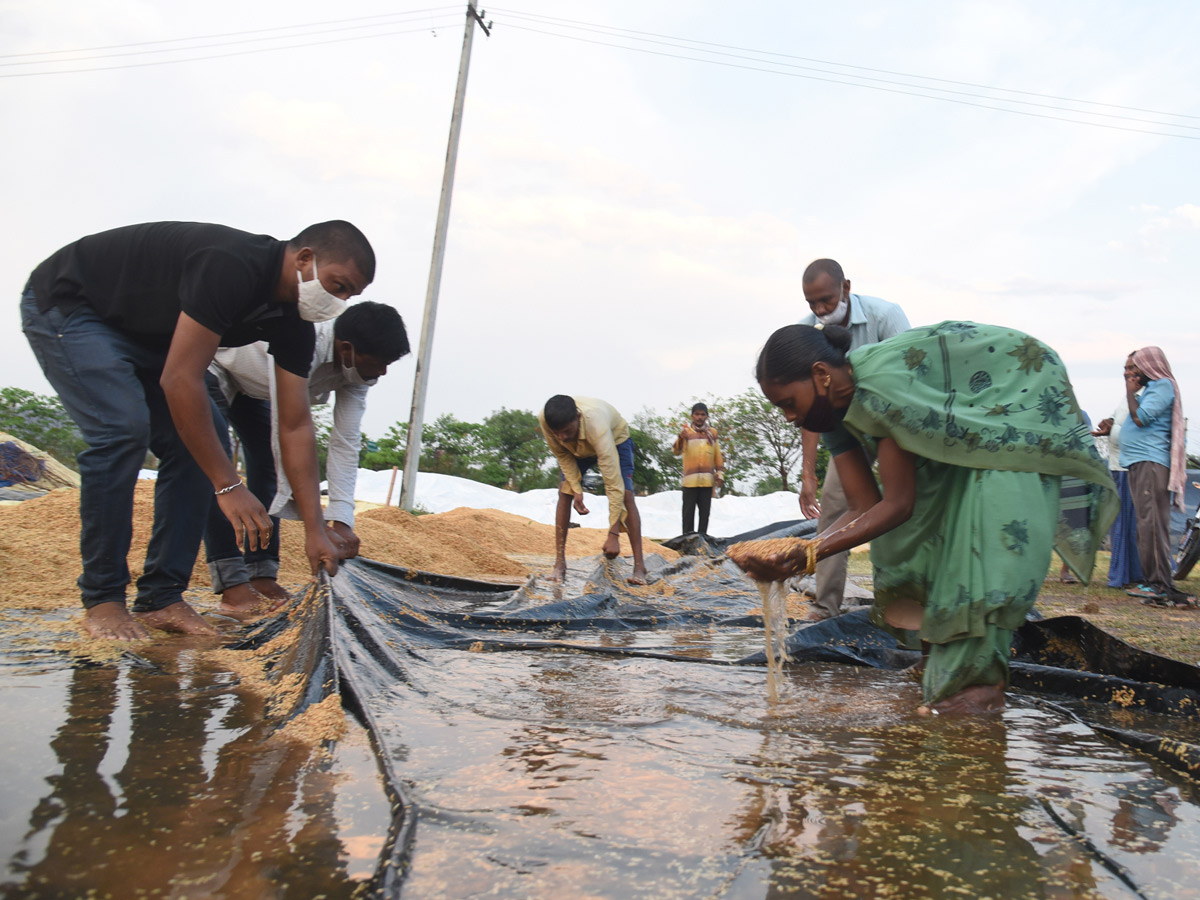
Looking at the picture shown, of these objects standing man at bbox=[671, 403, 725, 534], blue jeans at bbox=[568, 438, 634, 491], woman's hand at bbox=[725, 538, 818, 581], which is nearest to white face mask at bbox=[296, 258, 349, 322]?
woman's hand at bbox=[725, 538, 818, 581]

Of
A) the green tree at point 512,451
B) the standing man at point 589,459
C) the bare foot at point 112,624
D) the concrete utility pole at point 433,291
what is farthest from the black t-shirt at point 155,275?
the green tree at point 512,451

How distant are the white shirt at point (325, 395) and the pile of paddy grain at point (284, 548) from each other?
1.03m

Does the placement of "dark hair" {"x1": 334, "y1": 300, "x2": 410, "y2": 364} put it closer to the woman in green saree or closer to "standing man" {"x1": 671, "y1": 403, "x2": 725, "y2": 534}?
the woman in green saree

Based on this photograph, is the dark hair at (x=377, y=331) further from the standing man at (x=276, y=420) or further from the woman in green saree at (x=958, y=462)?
the woman in green saree at (x=958, y=462)

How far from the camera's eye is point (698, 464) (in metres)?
9.79

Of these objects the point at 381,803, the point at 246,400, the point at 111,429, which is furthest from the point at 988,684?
the point at 246,400

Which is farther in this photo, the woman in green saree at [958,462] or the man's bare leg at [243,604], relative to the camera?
the man's bare leg at [243,604]

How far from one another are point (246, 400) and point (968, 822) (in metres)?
3.49

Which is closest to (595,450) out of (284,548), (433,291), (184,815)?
(284,548)

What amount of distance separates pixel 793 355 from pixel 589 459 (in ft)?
12.1

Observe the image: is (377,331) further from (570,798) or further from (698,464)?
(698,464)

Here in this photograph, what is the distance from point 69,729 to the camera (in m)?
1.76

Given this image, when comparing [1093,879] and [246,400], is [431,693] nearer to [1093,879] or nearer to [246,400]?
[1093,879]

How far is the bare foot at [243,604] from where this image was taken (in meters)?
3.56
